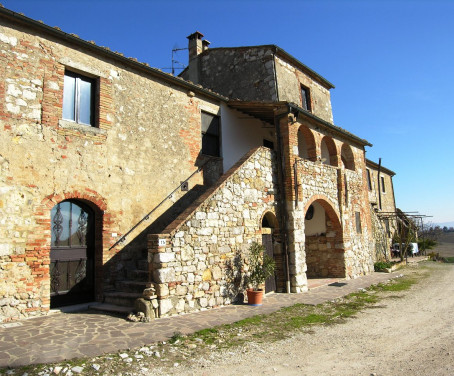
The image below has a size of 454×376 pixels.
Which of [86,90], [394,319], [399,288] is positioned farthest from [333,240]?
[86,90]

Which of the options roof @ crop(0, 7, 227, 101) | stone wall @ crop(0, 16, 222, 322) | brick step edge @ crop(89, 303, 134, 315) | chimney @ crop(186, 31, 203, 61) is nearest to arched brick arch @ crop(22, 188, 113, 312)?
stone wall @ crop(0, 16, 222, 322)

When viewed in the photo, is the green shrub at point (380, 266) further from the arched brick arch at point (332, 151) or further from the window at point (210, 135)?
the window at point (210, 135)

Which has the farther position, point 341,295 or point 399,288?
point 399,288

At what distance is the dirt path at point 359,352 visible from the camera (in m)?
4.23

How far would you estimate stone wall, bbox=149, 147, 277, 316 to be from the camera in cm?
673

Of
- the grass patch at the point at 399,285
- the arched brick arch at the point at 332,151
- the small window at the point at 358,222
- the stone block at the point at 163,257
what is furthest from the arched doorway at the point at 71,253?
the small window at the point at 358,222

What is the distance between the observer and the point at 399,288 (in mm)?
10367

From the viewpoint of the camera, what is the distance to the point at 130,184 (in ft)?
27.3

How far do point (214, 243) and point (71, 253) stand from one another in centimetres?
316

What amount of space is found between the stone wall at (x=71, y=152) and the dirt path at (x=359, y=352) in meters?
3.99

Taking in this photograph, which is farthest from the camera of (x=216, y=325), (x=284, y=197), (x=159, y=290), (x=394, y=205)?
(x=394, y=205)

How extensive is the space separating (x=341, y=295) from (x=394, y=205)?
21.0 meters

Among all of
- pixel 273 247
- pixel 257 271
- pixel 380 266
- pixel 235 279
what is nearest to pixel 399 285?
pixel 380 266

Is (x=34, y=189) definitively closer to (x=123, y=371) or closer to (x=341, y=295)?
(x=123, y=371)
